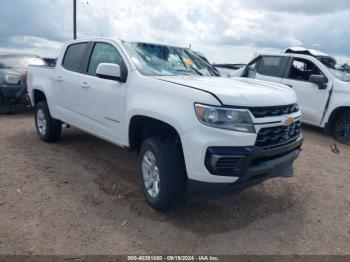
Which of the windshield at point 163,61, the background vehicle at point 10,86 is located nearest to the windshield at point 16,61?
the background vehicle at point 10,86

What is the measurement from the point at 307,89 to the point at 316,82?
12.9 inches

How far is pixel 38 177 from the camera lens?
15.9 ft

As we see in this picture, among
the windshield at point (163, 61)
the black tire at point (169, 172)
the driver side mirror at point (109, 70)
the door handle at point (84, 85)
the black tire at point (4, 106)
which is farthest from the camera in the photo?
the black tire at point (4, 106)

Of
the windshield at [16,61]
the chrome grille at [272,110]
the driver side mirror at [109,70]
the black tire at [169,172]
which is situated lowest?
the windshield at [16,61]

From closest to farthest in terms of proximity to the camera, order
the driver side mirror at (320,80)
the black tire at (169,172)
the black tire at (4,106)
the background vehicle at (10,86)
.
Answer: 1. the black tire at (169,172)
2. the driver side mirror at (320,80)
3. the background vehicle at (10,86)
4. the black tire at (4,106)

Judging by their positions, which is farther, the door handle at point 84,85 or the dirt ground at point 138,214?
the door handle at point 84,85

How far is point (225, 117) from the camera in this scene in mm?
3279

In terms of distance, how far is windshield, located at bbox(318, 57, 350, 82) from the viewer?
25.6 ft

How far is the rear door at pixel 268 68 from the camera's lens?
8.75 m

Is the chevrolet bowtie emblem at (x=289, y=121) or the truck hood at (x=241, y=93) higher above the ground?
the truck hood at (x=241, y=93)

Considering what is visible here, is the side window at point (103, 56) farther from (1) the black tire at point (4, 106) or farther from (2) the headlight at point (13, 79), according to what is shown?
(1) the black tire at point (4, 106)

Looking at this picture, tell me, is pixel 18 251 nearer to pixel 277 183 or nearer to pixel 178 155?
pixel 178 155

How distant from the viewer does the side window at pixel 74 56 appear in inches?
211

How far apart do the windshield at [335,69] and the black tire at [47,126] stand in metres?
5.81
